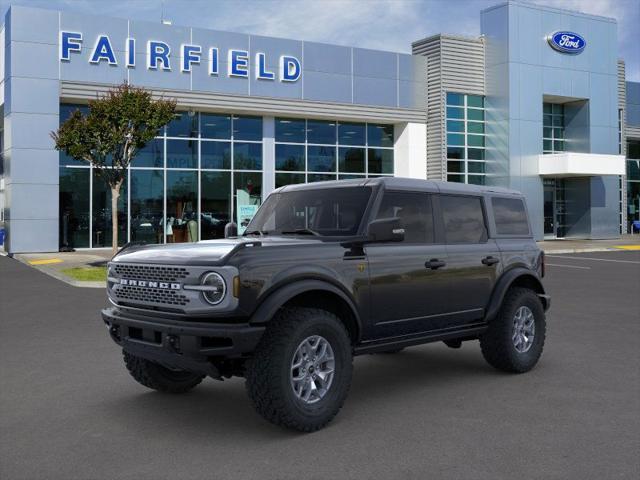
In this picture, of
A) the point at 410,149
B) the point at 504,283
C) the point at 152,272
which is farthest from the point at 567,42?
the point at 152,272

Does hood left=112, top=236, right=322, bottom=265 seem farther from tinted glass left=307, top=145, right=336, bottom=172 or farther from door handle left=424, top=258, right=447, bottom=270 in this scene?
tinted glass left=307, top=145, right=336, bottom=172

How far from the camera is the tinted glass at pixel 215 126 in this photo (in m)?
27.5

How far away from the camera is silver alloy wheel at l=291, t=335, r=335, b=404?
4.95 metres

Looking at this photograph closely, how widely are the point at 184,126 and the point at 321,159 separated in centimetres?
615

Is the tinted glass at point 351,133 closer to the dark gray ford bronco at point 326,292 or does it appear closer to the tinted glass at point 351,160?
the tinted glass at point 351,160

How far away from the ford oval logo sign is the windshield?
96.7 feet

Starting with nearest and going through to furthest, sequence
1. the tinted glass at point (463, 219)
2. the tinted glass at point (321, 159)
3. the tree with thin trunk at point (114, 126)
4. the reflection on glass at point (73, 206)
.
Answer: the tinted glass at point (463, 219) < the tree with thin trunk at point (114, 126) < the reflection on glass at point (73, 206) < the tinted glass at point (321, 159)

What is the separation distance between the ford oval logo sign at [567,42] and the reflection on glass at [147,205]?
19157 mm

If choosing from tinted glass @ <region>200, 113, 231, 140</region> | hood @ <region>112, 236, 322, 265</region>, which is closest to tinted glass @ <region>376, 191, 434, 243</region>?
hood @ <region>112, 236, 322, 265</region>

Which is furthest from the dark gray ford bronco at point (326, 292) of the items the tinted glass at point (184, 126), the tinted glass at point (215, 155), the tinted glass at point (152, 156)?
the tinted glass at point (215, 155)

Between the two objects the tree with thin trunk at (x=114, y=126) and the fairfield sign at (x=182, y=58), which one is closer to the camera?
the tree with thin trunk at (x=114, y=126)

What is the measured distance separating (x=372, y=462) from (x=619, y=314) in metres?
7.82

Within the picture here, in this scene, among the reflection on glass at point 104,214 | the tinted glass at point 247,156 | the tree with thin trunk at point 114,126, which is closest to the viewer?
the tree with thin trunk at point 114,126

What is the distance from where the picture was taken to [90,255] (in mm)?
23312
